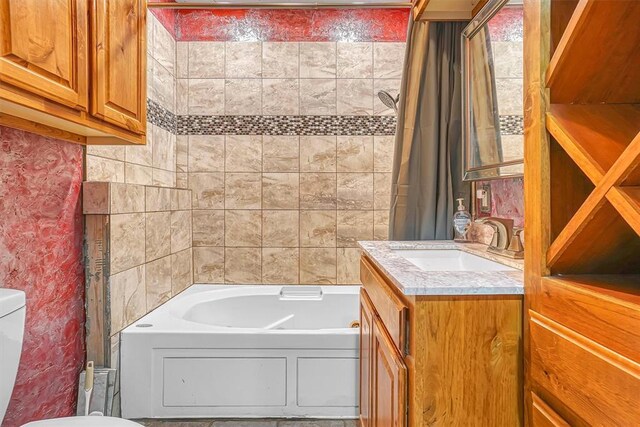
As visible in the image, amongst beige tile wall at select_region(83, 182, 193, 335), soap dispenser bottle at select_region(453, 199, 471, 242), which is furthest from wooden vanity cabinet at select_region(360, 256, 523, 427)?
beige tile wall at select_region(83, 182, 193, 335)

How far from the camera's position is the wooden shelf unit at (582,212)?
60 centimetres

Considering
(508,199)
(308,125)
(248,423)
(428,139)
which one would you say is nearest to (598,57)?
(508,199)

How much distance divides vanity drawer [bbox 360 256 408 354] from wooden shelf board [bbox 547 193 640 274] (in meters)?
0.33

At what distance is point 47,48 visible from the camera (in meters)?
1.09

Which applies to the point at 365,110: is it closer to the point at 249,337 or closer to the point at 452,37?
the point at 452,37

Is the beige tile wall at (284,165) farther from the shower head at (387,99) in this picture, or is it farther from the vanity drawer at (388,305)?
the vanity drawer at (388,305)

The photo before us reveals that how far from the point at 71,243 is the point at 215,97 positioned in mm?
1535

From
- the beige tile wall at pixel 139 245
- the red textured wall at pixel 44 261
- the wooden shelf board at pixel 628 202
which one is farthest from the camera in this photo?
the beige tile wall at pixel 139 245

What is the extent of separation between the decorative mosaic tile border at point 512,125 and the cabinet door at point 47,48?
1514 millimetres

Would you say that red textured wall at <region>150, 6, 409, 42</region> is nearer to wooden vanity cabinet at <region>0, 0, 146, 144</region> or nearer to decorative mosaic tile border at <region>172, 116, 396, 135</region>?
decorative mosaic tile border at <region>172, 116, 396, 135</region>

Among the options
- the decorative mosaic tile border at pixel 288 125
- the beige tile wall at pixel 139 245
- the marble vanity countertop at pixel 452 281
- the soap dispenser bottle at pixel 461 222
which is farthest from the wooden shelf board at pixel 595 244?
the decorative mosaic tile border at pixel 288 125

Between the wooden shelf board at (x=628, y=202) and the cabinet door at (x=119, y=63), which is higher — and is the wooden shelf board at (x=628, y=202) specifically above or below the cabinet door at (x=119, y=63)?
below

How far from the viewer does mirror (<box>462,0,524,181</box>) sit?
1567 millimetres

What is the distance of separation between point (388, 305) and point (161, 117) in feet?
7.11
